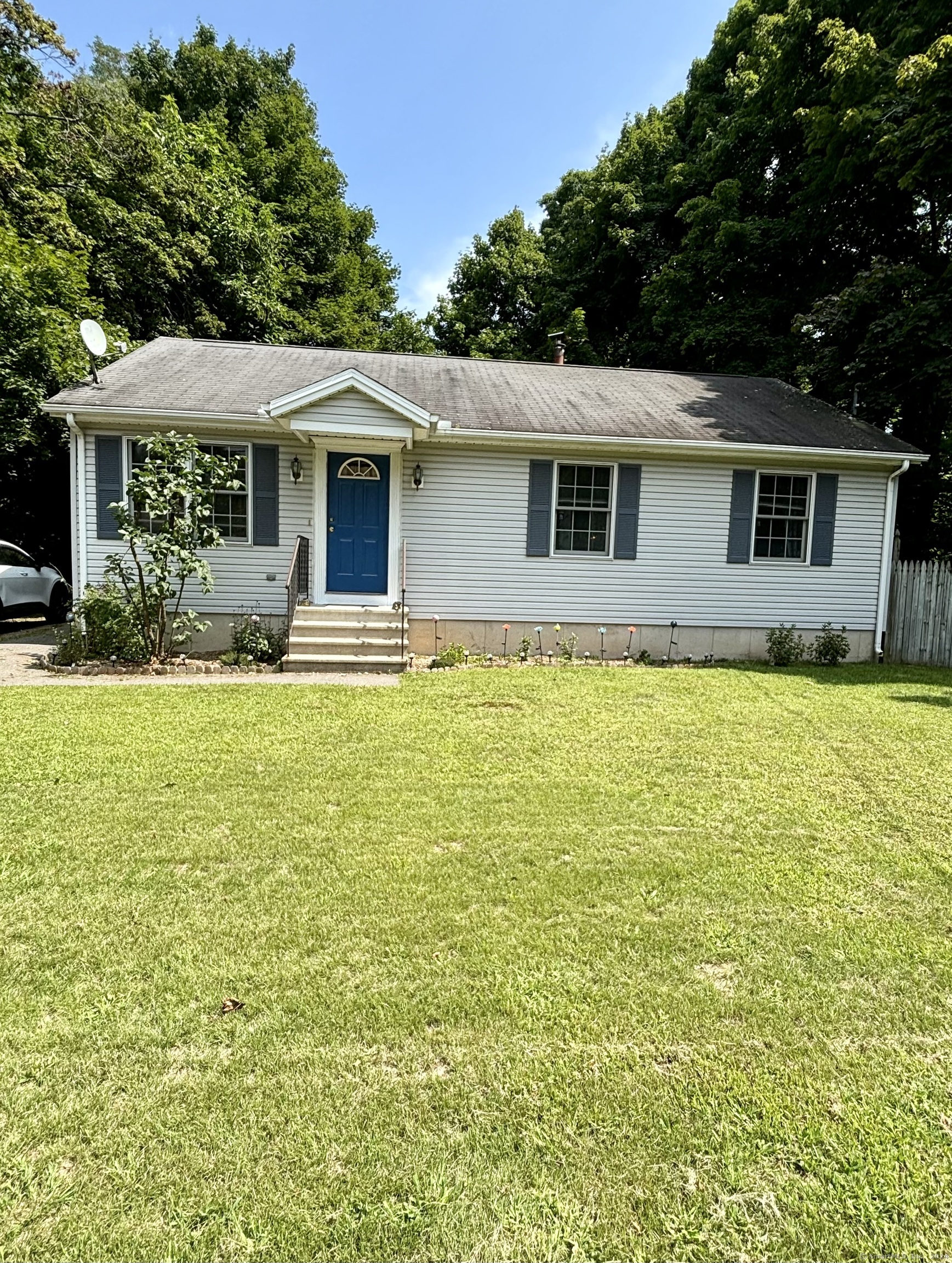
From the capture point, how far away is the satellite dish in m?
8.98

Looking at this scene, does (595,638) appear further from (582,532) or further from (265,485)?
(265,485)

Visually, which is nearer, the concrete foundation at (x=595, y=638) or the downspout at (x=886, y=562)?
the concrete foundation at (x=595, y=638)

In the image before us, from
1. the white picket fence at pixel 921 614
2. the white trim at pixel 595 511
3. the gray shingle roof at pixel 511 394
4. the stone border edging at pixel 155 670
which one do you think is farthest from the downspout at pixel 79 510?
the white picket fence at pixel 921 614

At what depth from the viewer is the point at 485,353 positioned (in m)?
23.7

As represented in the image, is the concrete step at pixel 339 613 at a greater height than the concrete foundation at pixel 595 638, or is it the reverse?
the concrete step at pixel 339 613

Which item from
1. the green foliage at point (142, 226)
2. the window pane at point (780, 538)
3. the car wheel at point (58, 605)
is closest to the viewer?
the window pane at point (780, 538)

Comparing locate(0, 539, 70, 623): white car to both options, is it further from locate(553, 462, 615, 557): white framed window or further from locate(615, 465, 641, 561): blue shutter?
locate(615, 465, 641, 561): blue shutter

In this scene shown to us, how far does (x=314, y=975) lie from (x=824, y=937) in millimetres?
2255

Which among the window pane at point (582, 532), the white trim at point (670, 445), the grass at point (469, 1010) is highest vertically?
the white trim at point (670, 445)

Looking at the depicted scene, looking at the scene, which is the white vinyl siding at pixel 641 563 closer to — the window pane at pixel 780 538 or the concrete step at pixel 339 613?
the window pane at pixel 780 538

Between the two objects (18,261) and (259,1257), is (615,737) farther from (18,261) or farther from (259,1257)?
(18,261)

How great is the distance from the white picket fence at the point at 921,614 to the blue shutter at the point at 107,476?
39.4ft

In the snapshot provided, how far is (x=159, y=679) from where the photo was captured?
309 inches

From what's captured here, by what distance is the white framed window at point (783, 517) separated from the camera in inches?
409
